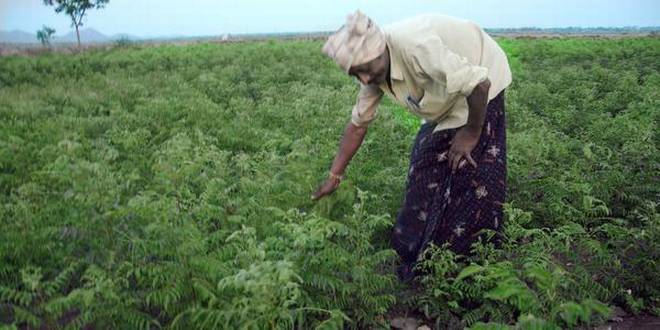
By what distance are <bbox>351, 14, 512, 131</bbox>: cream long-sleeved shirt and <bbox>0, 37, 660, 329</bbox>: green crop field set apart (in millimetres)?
614

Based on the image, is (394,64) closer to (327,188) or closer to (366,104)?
(366,104)

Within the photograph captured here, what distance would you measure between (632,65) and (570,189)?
46.3 feet

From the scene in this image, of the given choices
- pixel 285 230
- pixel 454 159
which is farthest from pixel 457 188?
pixel 285 230

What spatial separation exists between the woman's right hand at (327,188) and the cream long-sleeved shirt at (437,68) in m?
0.42

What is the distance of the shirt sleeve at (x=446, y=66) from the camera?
2844 mm

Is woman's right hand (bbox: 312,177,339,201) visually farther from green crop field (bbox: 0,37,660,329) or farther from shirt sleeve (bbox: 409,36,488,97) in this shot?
shirt sleeve (bbox: 409,36,488,97)

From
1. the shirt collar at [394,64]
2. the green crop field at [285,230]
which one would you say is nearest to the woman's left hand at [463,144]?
the green crop field at [285,230]

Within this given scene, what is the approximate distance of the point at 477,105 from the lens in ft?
10.1

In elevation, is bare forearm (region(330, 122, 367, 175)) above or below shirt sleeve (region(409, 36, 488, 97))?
below

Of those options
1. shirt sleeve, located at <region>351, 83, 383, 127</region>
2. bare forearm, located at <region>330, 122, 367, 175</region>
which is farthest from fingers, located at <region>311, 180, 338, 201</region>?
shirt sleeve, located at <region>351, 83, 383, 127</region>

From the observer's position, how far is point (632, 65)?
648 inches

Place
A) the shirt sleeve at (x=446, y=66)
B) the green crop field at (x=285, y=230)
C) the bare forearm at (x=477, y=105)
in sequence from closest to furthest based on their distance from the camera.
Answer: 1. the green crop field at (x=285, y=230)
2. the shirt sleeve at (x=446, y=66)
3. the bare forearm at (x=477, y=105)

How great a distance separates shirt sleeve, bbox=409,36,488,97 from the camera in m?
2.84

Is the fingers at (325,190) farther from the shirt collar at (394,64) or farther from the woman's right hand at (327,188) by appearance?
the shirt collar at (394,64)
